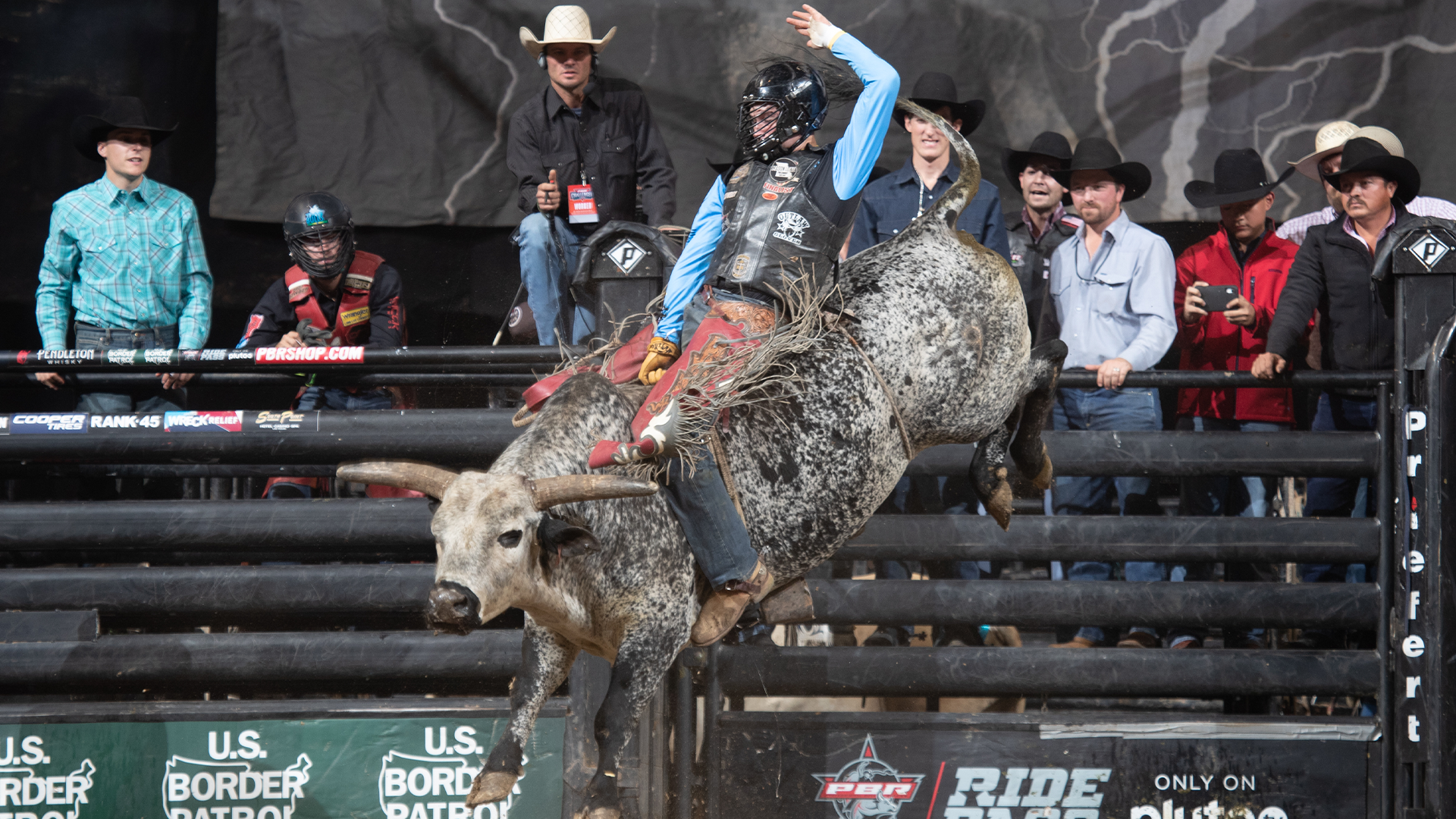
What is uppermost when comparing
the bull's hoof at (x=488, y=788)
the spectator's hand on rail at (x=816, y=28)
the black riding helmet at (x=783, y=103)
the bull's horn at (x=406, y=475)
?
the spectator's hand on rail at (x=816, y=28)

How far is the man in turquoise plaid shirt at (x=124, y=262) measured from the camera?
5.95 m

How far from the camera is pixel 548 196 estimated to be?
5633 mm

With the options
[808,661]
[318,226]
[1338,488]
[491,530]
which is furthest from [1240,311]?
[318,226]

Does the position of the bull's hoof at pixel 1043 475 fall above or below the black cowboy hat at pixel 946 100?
below

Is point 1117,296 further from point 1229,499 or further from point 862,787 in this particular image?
point 862,787

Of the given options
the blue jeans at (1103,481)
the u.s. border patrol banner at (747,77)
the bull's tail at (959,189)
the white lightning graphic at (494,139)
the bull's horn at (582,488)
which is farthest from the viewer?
the white lightning graphic at (494,139)

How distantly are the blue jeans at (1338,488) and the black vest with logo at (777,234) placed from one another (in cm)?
269

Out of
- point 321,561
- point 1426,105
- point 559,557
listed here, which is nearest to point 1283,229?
point 1426,105

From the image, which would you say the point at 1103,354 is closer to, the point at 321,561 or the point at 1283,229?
the point at 1283,229

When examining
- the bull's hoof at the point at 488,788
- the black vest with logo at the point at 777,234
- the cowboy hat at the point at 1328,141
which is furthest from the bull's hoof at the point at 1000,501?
the cowboy hat at the point at 1328,141

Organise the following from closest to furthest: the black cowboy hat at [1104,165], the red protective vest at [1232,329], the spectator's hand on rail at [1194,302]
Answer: the spectator's hand on rail at [1194,302] < the red protective vest at [1232,329] < the black cowboy hat at [1104,165]

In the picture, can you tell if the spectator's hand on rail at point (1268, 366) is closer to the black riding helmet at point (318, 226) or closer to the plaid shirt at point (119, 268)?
the black riding helmet at point (318, 226)

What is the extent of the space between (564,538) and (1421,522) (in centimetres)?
326

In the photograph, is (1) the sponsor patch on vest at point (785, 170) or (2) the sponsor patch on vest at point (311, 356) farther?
(2) the sponsor patch on vest at point (311, 356)
